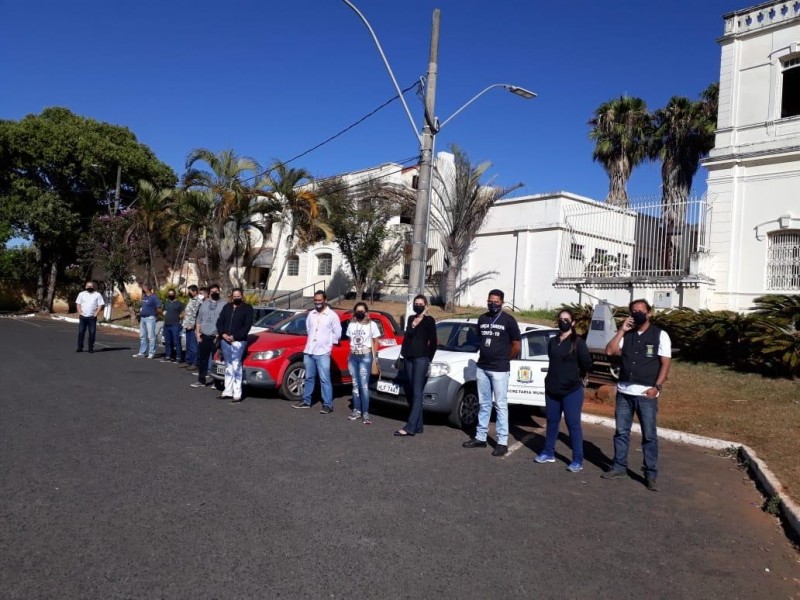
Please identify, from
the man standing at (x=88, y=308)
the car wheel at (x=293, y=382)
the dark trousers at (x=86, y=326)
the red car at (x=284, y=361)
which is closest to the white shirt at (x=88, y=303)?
the man standing at (x=88, y=308)

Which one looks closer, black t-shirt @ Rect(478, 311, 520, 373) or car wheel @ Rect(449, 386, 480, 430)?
black t-shirt @ Rect(478, 311, 520, 373)

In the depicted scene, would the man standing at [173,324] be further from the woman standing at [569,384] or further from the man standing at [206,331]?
the woman standing at [569,384]

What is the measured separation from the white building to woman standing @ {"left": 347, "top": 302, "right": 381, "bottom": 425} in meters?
11.0

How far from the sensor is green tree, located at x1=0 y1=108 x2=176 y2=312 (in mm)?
31938

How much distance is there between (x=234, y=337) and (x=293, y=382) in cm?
132

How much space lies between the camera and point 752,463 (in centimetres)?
740

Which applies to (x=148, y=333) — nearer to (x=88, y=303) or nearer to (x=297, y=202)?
(x=88, y=303)

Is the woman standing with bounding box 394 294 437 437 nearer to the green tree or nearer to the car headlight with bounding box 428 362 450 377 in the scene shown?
the car headlight with bounding box 428 362 450 377

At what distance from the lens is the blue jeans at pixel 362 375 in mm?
8953

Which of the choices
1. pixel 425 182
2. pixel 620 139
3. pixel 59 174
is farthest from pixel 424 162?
pixel 59 174

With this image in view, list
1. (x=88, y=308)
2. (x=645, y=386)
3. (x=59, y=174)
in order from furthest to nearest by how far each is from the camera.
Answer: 1. (x=59, y=174)
2. (x=88, y=308)
3. (x=645, y=386)

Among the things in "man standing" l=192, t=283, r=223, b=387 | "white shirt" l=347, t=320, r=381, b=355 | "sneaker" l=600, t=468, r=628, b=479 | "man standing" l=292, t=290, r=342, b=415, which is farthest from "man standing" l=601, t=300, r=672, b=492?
"man standing" l=192, t=283, r=223, b=387

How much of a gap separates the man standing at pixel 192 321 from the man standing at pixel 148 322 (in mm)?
1878

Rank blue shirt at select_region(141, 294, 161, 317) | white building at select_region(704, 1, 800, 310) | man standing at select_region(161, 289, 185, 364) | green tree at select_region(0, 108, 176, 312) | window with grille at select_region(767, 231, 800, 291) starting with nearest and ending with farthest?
man standing at select_region(161, 289, 185, 364) → blue shirt at select_region(141, 294, 161, 317) → window with grille at select_region(767, 231, 800, 291) → white building at select_region(704, 1, 800, 310) → green tree at select_region(0, 108, 176, 312)
